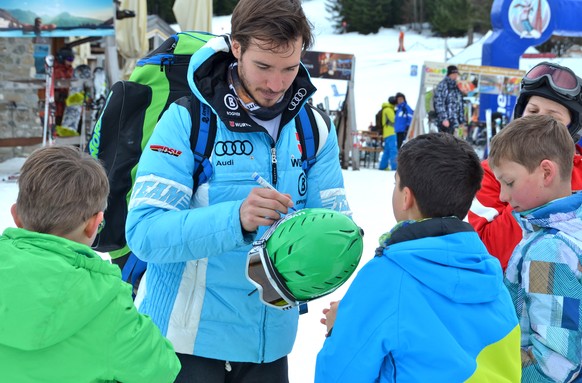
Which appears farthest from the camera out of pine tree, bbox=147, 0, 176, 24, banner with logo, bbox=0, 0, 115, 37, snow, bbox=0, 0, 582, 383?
pine tree, bbox=147, 0, 176, 24

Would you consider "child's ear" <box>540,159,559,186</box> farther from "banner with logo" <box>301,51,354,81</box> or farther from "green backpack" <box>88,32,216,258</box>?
"banner with logo" <box>301,51,354,81</box>

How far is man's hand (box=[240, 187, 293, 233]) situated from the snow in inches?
24.0

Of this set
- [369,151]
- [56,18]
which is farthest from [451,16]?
[56,18]

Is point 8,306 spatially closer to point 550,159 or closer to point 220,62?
point 220,62

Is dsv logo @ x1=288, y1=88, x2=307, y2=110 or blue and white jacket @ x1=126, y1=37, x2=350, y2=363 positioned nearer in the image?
blue and white jacket @ x1=126, y1=37, x2=350, y2=363

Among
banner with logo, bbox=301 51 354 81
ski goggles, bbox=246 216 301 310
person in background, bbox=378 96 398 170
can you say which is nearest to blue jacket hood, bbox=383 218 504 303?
ski goggles, bbox=246 216 301 310

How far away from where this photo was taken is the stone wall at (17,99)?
45.8ft

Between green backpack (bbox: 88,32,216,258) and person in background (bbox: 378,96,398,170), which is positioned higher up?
green backpack (bbox: 88,32,216,258)

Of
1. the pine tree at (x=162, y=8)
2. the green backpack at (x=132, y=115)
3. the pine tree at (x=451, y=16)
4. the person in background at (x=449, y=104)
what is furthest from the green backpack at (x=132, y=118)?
the pine tree at (x=162, y=8)

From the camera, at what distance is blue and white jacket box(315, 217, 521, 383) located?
176 centimetres

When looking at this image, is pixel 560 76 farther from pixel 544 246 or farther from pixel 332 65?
pixel 332 65

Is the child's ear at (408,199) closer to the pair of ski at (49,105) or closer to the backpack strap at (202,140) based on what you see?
the backpack strap at (202,140)

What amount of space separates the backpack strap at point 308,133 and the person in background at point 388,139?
45.8 feet

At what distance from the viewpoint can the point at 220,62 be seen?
7.13 feet
